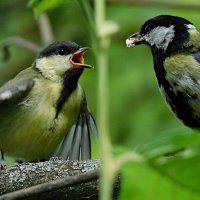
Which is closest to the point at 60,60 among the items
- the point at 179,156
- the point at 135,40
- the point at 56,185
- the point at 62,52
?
the point at 62,52

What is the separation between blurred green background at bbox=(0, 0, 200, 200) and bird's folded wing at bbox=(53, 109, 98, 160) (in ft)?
1.19

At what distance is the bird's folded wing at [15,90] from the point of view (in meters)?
2.38

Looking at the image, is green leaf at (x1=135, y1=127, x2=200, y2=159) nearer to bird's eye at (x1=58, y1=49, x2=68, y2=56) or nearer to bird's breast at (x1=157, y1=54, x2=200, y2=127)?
bird's breast at (x1=157, y1=54, x2=200, y2=127)

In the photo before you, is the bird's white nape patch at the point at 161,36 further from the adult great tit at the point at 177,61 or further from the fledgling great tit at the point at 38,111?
the fledgling great tit at the point at 38,111

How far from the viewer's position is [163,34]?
2.73m

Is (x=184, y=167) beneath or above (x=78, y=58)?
beneath

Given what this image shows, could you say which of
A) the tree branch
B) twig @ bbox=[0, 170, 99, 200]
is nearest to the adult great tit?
the tree branch

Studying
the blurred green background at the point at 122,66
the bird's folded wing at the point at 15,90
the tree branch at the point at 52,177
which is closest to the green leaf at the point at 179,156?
the tree branch at the point at 52,177

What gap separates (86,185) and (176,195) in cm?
116

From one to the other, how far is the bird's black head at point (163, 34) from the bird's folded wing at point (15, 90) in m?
0.53

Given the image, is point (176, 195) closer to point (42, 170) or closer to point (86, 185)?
point (86, 185)

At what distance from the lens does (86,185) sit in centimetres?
165

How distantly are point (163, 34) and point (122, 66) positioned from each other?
1.18 metres

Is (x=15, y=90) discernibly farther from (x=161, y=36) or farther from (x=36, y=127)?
(x=161, y=36)
